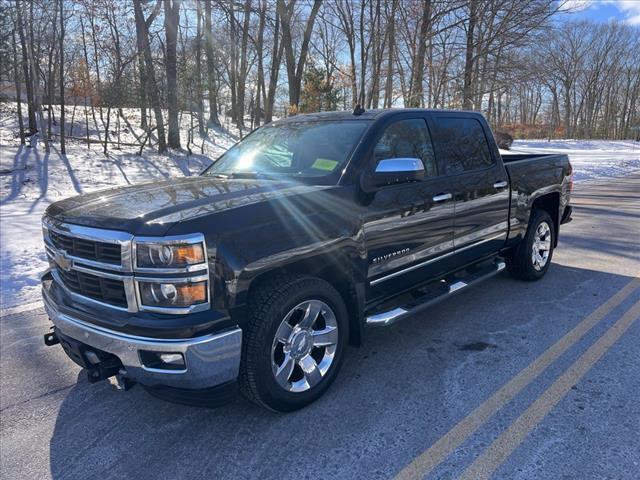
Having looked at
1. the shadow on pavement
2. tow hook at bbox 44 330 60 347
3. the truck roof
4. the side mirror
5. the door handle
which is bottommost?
the shadow on pavement

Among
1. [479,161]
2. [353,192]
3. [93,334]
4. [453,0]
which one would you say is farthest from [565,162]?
[453,0]

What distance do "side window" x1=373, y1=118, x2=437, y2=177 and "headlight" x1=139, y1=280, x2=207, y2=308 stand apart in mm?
1687

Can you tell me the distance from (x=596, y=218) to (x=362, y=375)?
8066 millimetres

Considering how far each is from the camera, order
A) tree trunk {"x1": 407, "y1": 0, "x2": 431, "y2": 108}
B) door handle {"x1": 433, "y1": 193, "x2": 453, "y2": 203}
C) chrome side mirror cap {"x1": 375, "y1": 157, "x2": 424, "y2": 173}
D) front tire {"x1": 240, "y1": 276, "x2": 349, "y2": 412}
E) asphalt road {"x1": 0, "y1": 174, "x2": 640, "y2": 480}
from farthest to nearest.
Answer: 1. tree trunk {"x1": 407, "y1": 0, "x2": 431, "y2": 108}
2. door handle {"x1": 433, "y1": 193, "x2": 453, "y2": 203}
3. chrome side mirror cap {"x1": 375, "y1": 157, "x2": 424, "y2": 173}
4. front tire {"x1": 240, "y1": 276, "x2": 349, "y2": 412}
5. asphalt road {"x1": 0, "y1": 174, "x2": 640, "y2": 480}

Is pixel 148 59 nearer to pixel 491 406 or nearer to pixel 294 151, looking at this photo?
pixel 294 151

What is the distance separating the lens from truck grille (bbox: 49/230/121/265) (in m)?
2.58

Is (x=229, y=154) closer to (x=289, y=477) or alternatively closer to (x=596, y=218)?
(x=289, y=477)

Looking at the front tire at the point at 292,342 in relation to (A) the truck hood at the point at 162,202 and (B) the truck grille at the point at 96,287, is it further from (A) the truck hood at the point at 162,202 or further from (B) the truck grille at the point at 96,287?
(B) the truck grille at the point at 96,287

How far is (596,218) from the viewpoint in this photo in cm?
952

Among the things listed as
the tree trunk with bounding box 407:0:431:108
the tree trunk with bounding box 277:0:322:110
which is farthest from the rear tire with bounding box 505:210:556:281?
the tree trunk with bounding box 277:0:322:110

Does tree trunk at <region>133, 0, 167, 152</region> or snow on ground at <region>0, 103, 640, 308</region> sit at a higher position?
tree trunk at <region>133, 0, 167, 152</region>

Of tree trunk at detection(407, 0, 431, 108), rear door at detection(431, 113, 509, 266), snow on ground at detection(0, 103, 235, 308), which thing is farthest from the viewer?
tree trunk at detection(407, 0, 431, 108)

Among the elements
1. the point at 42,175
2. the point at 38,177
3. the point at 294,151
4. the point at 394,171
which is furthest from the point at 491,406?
the point at 42,175

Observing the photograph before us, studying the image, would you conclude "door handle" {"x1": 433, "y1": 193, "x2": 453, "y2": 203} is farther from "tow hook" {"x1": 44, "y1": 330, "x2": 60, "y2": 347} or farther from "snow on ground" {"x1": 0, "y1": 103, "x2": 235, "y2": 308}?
"snow on ground" {"x1": 0, "y1": 103, "x2": 235, "y2": 308}
